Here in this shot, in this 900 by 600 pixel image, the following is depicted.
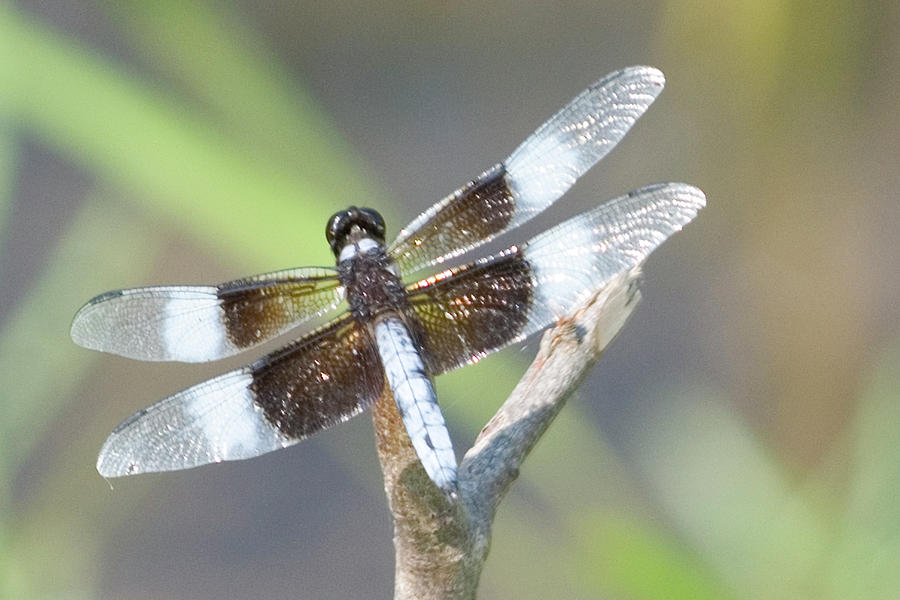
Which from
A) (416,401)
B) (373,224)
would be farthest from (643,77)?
(416,401)

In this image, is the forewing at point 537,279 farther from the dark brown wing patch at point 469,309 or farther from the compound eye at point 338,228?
the compound eye at point 338,228

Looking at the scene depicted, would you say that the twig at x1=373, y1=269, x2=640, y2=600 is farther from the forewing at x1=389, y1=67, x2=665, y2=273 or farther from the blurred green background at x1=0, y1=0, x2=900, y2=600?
the blurred green background at x1=0, y1=0, x2=900, y2=600

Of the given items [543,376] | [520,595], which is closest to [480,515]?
[543,376]

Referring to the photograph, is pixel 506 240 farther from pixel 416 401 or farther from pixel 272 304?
pixel 416 401

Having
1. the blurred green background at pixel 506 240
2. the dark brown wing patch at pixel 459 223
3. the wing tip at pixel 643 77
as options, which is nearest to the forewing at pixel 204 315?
the dark brown wing patch at pixel 459 223

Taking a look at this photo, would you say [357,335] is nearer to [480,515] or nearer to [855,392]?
[480,515]
